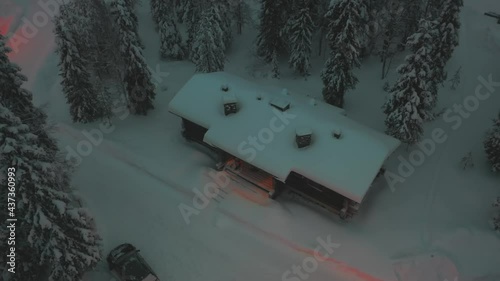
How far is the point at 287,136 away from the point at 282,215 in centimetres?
507

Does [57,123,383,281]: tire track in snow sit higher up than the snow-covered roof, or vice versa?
the snow-covered roof

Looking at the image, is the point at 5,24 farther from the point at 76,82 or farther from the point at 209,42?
the point at 209,42

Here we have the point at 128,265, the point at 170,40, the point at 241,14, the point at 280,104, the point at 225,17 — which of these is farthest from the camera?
the point at 241,14

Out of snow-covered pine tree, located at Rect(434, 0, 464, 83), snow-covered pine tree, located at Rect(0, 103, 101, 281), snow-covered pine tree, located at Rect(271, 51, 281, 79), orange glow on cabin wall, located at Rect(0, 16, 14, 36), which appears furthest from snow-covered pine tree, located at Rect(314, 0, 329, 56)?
orange glow on cabin wall, located at Rect(0, 16, 14, 36)

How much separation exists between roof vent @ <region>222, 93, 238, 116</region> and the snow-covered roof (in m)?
0.31

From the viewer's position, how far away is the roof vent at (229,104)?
84.8ft

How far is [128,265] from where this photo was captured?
21.1 m

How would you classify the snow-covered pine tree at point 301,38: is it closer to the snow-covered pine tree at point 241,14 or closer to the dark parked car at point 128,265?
the snow-covered pine tree at point 241,14

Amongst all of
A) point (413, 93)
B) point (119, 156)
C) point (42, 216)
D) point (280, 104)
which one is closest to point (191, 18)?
point (119, 156)

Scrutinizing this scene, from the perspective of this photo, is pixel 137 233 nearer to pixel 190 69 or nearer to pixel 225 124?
pixel 225 124

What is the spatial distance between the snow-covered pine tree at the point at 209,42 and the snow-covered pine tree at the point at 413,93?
49.4 ft

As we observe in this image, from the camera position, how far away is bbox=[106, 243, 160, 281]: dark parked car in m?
20.8

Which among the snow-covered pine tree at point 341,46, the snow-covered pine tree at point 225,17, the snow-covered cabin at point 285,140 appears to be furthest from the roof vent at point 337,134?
the snow-covered pine tree at point 225,17

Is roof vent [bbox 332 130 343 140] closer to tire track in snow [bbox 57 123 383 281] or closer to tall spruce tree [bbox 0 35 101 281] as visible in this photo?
tire track in snow [bbox 57 123 383 281]
